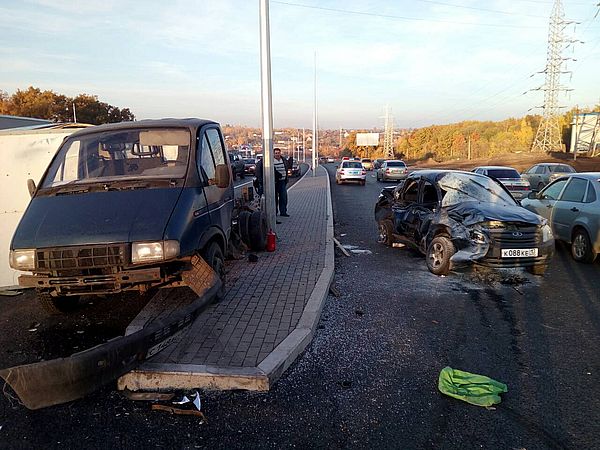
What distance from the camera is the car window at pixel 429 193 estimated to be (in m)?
8.26

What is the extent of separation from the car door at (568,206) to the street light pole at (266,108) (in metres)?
5.80

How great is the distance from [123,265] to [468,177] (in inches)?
257

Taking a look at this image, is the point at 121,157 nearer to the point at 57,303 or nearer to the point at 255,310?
the point at 57,303

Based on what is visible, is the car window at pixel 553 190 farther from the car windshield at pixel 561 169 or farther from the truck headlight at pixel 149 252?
the car windshield at pixel 561 169

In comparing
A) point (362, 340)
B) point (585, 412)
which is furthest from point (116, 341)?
point (585, 412)

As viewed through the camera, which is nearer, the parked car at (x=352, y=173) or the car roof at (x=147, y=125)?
the car roof at (x=147, y=125)

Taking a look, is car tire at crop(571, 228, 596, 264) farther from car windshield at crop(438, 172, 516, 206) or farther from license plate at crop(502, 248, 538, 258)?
license plate at crop(502, 248, 538, 258)

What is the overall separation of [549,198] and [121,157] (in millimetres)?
8421

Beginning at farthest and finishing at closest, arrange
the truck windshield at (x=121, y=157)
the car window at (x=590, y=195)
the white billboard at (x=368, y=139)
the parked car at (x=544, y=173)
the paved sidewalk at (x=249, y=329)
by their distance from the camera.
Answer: the white billboard at (x=368, y=139)
the parked car at (x=544, y=173)
the car window at (x=590, y=195)
the truck windshield at (x=121, y=157)
the paved sidewalk at (x=249, y=329)

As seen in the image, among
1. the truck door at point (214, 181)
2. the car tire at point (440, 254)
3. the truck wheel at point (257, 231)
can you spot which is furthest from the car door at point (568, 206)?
Answer: the truck door at point (214, 181)

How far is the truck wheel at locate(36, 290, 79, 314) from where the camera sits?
17.0 ft

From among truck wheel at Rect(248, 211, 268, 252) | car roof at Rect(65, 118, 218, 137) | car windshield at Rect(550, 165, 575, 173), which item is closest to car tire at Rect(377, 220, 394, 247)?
truck wheel at Rect(248, 211, 268, 252)

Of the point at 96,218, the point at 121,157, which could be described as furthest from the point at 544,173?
the point at 96,218

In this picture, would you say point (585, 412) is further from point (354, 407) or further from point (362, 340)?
point (362, 340)
